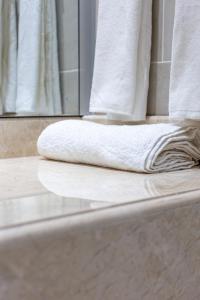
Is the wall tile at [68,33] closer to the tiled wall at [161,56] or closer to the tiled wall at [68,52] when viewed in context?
the tiled wall at [68,52]

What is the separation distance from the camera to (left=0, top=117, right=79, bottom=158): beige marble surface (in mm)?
1132

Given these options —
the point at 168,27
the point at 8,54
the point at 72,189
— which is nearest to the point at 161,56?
the point at 168,27

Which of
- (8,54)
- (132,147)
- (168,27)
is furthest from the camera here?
(8,54)

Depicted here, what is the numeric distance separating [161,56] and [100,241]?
739mm

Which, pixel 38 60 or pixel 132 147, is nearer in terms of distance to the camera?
pixel 132 147

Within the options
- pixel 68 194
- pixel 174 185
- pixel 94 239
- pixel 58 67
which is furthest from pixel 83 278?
pixel 58 67

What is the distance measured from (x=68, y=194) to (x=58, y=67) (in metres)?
0.85

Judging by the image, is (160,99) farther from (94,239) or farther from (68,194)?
(94,239)

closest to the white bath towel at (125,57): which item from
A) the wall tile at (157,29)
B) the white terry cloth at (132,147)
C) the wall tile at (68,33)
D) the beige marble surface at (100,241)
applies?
the wall tile at (157,29)

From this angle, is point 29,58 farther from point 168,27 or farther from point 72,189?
point 72,189

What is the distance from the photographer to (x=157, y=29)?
1.11 metres

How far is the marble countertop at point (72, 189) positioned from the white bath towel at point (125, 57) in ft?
0.82

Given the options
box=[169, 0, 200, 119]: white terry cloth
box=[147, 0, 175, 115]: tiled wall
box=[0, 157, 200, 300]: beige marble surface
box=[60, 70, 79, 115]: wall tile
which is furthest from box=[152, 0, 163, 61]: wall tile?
box=[0, 157, 200, 300]: beige marble surface

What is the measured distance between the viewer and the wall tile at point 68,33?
138cm
